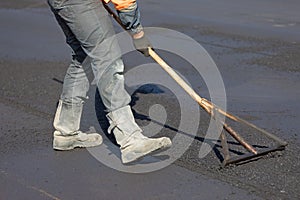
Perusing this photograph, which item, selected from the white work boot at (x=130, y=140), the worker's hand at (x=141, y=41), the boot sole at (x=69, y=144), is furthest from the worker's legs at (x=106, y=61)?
the boot sole at (x=69, y=144)

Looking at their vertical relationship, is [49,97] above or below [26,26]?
above

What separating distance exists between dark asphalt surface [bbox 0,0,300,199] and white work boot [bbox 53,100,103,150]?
8cm

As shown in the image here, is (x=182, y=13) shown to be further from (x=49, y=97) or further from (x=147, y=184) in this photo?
(x=147, y=184)

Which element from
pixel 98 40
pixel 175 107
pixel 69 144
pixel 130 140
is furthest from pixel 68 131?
pixel 175 107

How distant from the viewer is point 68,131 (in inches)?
229

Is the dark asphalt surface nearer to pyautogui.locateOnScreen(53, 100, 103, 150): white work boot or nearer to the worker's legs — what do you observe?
pyautogui.locateOnScreen(53, 100, 103, 150): white work boot

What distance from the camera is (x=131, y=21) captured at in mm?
5188

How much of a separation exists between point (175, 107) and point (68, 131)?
150 cm

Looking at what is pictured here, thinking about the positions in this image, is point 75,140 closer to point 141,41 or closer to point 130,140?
point 130,140

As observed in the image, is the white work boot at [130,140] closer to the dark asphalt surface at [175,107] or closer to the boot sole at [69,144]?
the dark asphalt surface at [175,107]

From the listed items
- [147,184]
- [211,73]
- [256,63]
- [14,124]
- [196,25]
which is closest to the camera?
[147,184]

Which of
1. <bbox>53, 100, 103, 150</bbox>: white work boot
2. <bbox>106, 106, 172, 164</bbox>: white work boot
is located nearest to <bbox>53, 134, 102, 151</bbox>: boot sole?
<bbox>53, 100, 103, 150</bbox>: white work boot

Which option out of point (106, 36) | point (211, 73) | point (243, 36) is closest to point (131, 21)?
point (106, 36)

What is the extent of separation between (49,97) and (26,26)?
16.2ft
